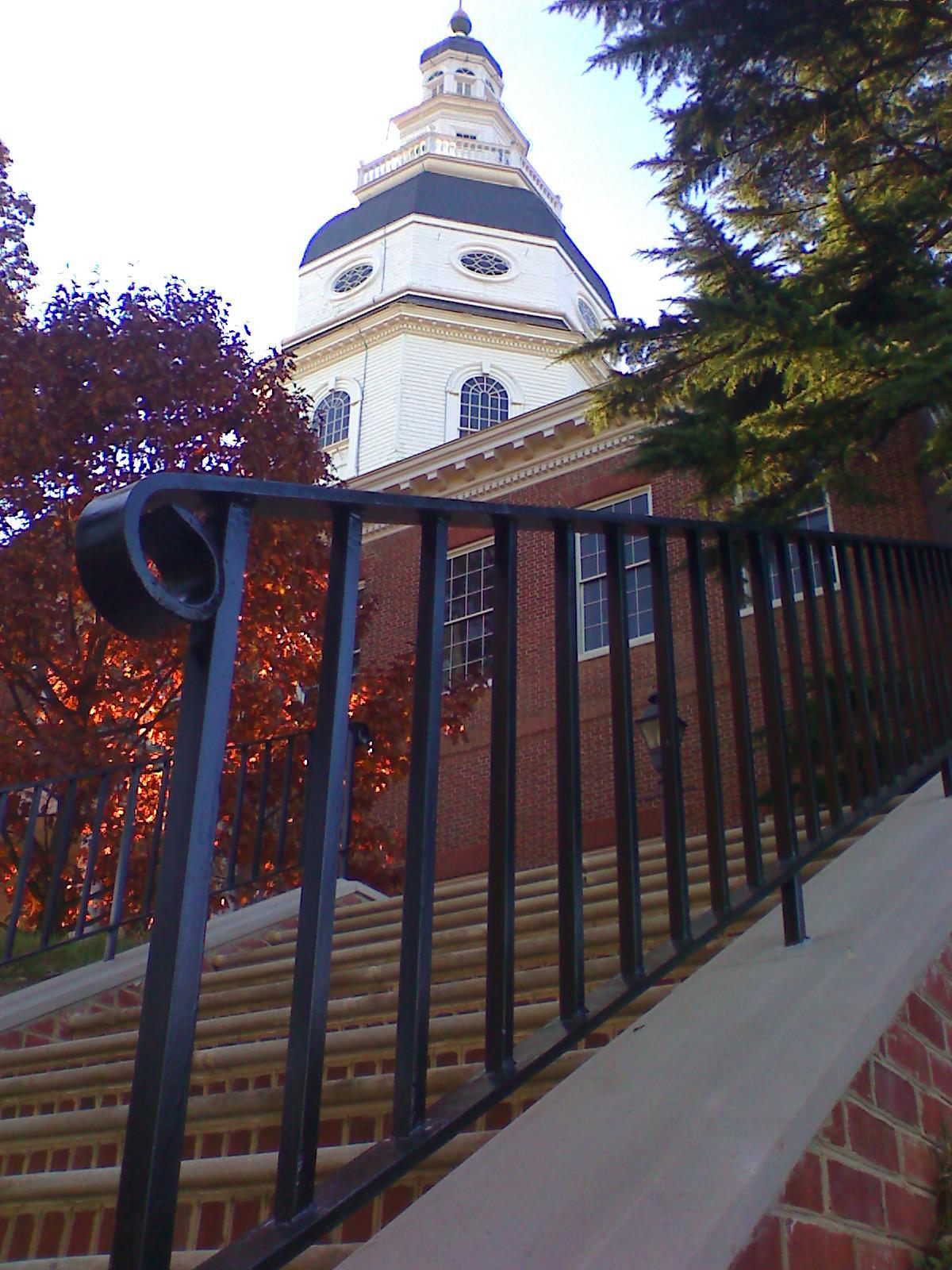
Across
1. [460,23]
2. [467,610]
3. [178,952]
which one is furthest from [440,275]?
[460,23]

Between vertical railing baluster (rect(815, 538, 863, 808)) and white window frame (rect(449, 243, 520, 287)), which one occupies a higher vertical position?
white window frame (rect(449, 243, 520, 287))

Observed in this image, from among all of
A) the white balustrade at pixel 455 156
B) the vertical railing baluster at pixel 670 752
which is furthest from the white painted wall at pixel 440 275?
the vertical railing baluster at pixel 670 752

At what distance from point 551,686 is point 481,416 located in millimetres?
12130

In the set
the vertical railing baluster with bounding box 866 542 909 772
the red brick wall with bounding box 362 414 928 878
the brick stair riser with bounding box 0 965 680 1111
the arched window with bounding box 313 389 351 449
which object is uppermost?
the arched window with bounding box 313 389 351 449

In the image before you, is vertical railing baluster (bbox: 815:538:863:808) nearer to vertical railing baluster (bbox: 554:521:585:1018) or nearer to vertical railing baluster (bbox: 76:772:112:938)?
vertical railing baluster (bbox: 554:521:585:1018)

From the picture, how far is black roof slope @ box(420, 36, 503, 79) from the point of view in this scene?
150ft

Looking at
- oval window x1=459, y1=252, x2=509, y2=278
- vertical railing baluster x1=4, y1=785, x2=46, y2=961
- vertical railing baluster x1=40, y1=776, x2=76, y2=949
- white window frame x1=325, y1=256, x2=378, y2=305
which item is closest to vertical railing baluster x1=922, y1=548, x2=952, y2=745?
vertical railing baluster x1=40, y1=776, x2=76, y2=949

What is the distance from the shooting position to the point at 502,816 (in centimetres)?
160

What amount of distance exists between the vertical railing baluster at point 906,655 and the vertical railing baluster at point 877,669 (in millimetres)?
82

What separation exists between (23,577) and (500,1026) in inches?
262

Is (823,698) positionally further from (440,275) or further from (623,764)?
(440,275)

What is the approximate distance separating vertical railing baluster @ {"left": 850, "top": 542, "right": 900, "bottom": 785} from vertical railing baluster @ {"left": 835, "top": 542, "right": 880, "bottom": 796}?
4 cm

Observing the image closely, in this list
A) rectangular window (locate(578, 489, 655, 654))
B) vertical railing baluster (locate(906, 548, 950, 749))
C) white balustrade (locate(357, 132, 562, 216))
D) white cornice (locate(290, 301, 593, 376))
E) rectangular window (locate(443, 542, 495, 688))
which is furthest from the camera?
white balustrade (locate(357, 132, 562, 216))

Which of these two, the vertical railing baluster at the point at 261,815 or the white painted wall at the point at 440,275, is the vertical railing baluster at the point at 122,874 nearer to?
the vertical railing baluster at the point at 261,815
